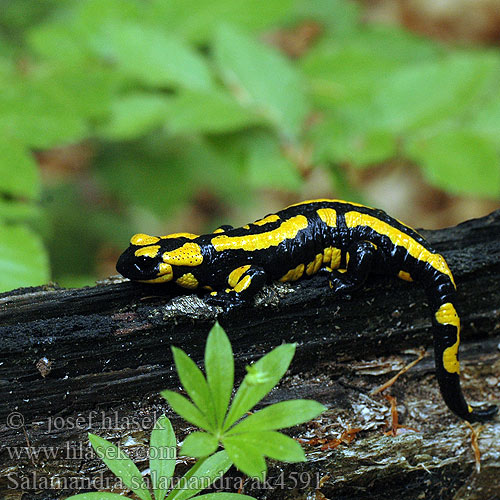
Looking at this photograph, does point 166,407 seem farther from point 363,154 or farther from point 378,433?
point 363,154

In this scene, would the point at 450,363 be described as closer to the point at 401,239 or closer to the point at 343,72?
the point at 401,239

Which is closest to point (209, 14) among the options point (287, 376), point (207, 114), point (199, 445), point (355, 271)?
point (207, 114)

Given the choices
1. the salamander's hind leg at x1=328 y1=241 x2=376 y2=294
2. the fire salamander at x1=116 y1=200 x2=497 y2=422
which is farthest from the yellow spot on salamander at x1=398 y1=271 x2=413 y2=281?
Result: the salamander's hind leg at x1=328 y1=241 x2=376 y2=294

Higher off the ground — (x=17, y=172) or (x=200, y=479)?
(x=17, y=172)

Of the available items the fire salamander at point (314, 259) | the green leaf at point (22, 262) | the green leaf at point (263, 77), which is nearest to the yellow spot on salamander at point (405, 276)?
the fire salamander at point (314, 259)

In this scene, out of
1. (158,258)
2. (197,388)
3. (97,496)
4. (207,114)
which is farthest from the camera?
(207,114)

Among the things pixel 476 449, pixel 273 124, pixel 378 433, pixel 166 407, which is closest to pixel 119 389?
pixel 166 407

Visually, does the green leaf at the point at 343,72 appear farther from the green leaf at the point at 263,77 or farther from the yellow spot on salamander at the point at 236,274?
the yellow spot on salamander at the point at 236,274
